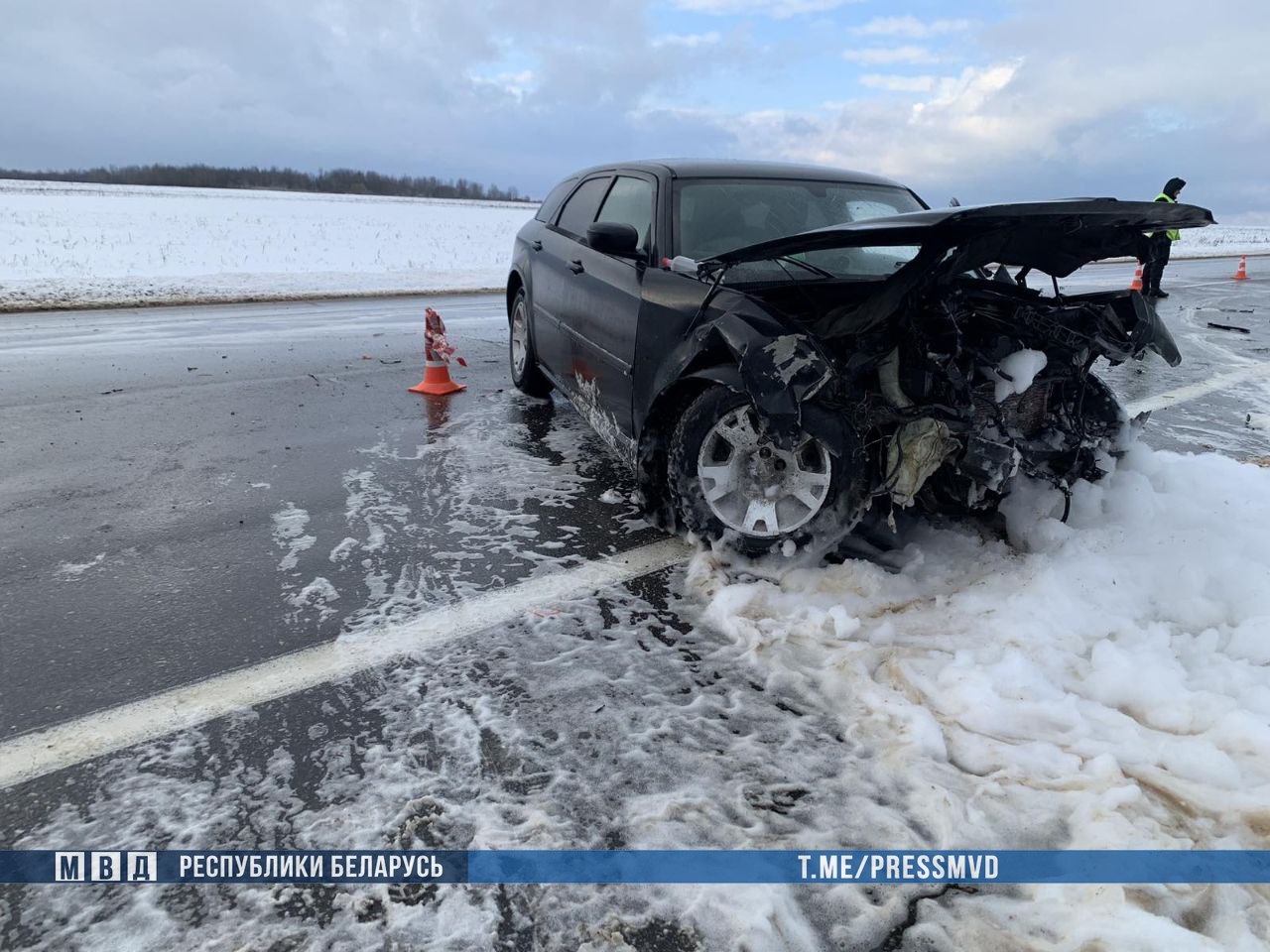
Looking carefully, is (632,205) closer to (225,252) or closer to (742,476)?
(742,476)

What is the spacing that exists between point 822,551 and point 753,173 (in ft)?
7.58

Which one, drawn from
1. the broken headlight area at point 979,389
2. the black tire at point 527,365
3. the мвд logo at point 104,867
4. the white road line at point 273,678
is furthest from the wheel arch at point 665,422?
the black tire at point 527,365

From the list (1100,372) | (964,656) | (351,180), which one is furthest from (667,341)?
(351,180)

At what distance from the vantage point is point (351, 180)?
90.2 metres

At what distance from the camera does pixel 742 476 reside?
3367 millimetres

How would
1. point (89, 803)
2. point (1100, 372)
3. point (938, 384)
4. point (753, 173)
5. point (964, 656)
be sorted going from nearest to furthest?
1. point (89, 803)
2. point (964, 656)
3. point (938, 384)
4. point (753, 173)
5. point (1100, 372)

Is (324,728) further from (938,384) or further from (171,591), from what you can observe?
(938,384)

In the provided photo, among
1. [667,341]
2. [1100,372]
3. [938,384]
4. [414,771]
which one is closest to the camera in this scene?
[414,771]

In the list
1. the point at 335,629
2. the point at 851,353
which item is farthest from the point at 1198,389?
the point at 335,629

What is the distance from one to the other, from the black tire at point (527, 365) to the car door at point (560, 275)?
22 cm

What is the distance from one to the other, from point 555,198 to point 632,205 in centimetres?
184

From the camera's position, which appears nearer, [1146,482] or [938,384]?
[938,384]

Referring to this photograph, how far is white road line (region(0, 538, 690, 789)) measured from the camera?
2297 mm

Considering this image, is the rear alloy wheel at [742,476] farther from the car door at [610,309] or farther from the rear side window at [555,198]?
the rear side window at [555,198]
